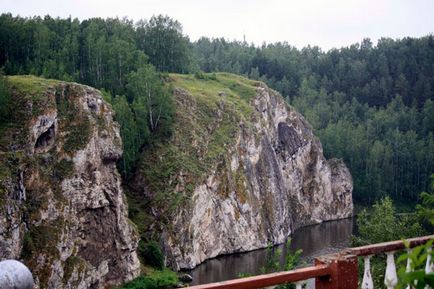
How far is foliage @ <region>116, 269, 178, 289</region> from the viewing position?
46.6 metres

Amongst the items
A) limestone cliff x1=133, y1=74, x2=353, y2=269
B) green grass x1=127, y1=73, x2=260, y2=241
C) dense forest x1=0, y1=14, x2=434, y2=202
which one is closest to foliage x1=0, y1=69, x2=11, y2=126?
dense forest x1=0, y1=14, x2=434, y2=202

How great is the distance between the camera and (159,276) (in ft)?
161

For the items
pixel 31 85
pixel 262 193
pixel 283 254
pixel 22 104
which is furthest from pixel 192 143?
pixel 22 104

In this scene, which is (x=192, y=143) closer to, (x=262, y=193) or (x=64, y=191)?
(x=262, y=193)

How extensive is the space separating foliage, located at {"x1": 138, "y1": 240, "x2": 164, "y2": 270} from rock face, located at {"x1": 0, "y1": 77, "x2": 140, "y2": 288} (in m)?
3.53

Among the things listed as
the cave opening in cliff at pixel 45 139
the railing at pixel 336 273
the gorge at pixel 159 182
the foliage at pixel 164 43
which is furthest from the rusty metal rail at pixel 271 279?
the foliage at pixel 164 43

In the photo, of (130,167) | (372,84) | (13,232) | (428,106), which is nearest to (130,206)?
(130,167)

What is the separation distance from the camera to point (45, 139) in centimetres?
4422

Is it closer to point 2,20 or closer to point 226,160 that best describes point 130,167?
point 226,160

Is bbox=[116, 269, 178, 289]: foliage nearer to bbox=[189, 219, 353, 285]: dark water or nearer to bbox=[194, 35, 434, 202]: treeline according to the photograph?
bbox=[189, 219, 353, 285]: dark water

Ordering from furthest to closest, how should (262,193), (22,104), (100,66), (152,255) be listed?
(262,193), (100,66), (152,255), (22,104)

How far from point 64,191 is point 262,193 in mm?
38261

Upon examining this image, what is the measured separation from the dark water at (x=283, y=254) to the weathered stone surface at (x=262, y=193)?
66.2 inches

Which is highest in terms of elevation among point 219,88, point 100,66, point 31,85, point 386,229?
point 100,66
